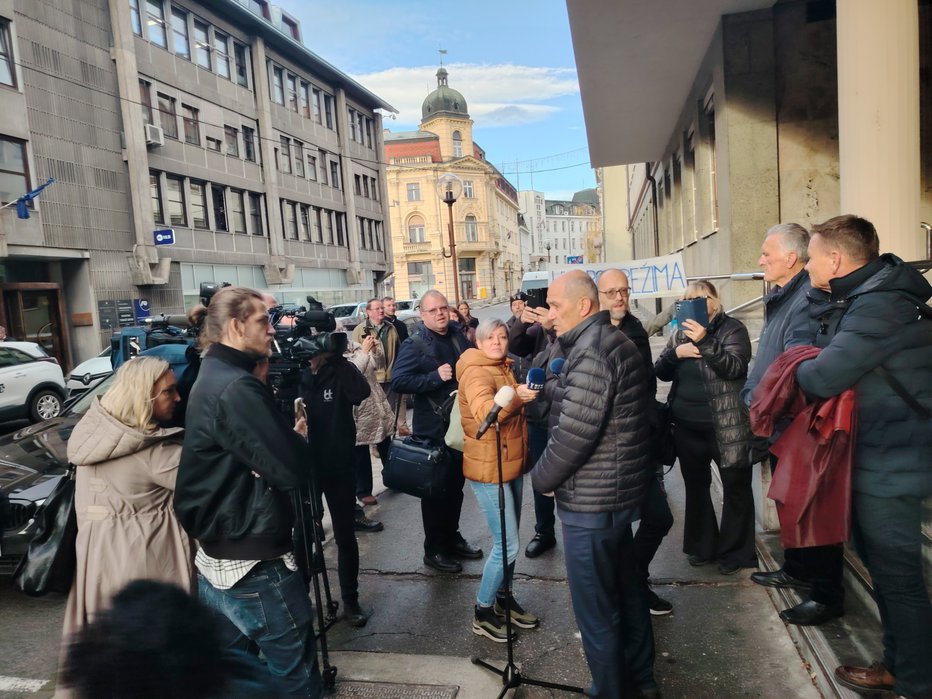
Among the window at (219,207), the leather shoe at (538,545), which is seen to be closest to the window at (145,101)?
the window at (219,207)

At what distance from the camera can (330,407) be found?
3.95 metres

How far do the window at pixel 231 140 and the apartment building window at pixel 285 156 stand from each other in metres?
3.17

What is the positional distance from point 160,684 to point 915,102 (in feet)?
16.9

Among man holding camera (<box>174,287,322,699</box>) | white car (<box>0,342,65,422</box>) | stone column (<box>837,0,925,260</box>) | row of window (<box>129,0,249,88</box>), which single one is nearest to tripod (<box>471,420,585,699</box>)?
man holding camera (<box>174,287,322,699</box>)

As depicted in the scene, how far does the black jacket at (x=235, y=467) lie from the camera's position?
2.43 m

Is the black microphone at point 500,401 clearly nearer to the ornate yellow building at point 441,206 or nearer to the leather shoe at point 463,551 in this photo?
the leather shoe at point 463,551

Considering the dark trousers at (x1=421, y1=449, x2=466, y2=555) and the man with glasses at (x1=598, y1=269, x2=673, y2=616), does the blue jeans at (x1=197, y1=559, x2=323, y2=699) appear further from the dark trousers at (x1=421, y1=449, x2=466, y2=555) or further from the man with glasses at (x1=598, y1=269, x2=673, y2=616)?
the dark trousers at (x1=421, y1=449, x2=466, y2=555)

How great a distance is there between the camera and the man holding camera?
2.44 meters

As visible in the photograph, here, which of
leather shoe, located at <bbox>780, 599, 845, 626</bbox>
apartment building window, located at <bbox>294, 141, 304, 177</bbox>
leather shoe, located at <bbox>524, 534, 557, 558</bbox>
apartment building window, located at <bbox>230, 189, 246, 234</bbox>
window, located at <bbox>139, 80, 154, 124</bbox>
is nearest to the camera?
leather shoe, located at <bbox>780, 599, 845, 626</bbox>

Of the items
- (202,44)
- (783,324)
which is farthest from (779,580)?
(202,44)

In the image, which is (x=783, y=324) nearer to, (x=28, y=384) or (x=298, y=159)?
(x=28, y=384)

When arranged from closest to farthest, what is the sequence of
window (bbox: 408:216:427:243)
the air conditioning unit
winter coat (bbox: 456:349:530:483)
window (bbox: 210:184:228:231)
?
winter coat (bbox: 456:349:530:483) → the air conditioning unit → window (bbox: 210:184:228:231) → window (bbox: 408:216:427:243)

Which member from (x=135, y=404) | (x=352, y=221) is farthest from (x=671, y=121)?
(x=352, y=221)

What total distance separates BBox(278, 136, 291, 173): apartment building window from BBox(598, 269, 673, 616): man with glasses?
3057cm
